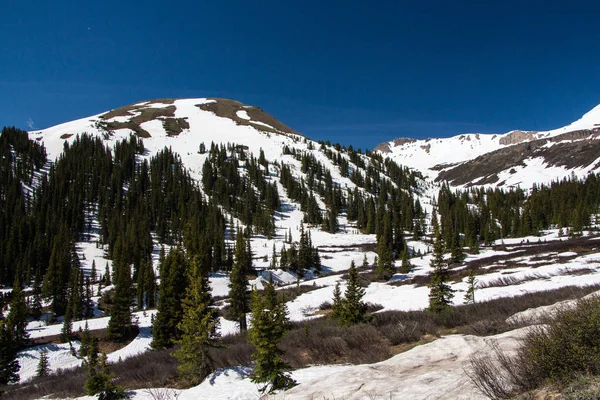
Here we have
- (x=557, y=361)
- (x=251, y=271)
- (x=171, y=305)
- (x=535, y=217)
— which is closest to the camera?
(x=557, y=361)

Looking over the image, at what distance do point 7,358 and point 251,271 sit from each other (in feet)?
148

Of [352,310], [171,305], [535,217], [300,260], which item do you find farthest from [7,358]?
[535,217]

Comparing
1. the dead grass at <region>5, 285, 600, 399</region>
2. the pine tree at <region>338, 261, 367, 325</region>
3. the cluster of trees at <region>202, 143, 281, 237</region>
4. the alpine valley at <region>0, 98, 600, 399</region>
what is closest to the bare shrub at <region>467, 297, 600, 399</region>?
the alpine valley at <region>0, 98, 600, 399</region>

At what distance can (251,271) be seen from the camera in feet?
227

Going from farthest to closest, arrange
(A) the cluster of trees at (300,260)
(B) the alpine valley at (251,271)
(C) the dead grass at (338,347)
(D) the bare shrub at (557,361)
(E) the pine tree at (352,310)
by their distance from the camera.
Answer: (A) the cluster of trees at (300,260), (E) the pine tree at (352,310), (C) the dead grass at (338,347), (B) the alpine valley at (251,271), (D) the bare shrub at (557,361)

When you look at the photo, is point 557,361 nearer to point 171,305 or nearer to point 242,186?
point 171,305

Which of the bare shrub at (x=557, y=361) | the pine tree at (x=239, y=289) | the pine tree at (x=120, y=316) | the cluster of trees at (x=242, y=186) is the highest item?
the cluster of trees at (x=242, y=186)

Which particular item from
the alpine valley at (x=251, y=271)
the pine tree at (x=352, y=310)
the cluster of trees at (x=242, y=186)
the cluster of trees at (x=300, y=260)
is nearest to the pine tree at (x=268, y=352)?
the alpine valley at (x=251, y=271)

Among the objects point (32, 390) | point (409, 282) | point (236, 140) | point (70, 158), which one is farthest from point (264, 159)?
point (32, 390)

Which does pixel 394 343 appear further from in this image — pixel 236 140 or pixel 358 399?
pixel 236 140

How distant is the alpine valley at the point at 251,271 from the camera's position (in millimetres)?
9969

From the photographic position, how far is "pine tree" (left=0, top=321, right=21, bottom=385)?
84.8ft

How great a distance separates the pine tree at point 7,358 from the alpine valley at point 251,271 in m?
0.13

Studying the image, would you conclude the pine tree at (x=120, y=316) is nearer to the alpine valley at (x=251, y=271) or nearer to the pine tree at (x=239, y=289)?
the alpine valley at (x=251, y=271)
